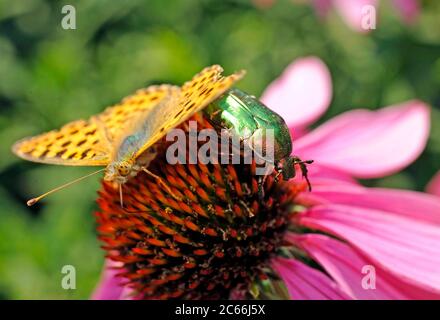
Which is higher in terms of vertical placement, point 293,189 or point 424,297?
point 293,189

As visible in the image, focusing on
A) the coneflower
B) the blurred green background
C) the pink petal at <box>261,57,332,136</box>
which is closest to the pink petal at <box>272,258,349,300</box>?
the coneflower

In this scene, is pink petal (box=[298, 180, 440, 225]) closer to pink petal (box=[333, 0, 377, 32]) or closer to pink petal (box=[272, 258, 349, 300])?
pink petal (box=[272, 258, 349, 300])

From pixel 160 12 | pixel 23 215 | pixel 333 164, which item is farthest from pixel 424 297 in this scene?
pixel 160 12

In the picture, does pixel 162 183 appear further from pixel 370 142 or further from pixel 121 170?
pixel 370 142

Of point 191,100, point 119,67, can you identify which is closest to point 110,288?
point 191,100

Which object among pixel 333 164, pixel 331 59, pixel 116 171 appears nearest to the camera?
pixel 116 171
